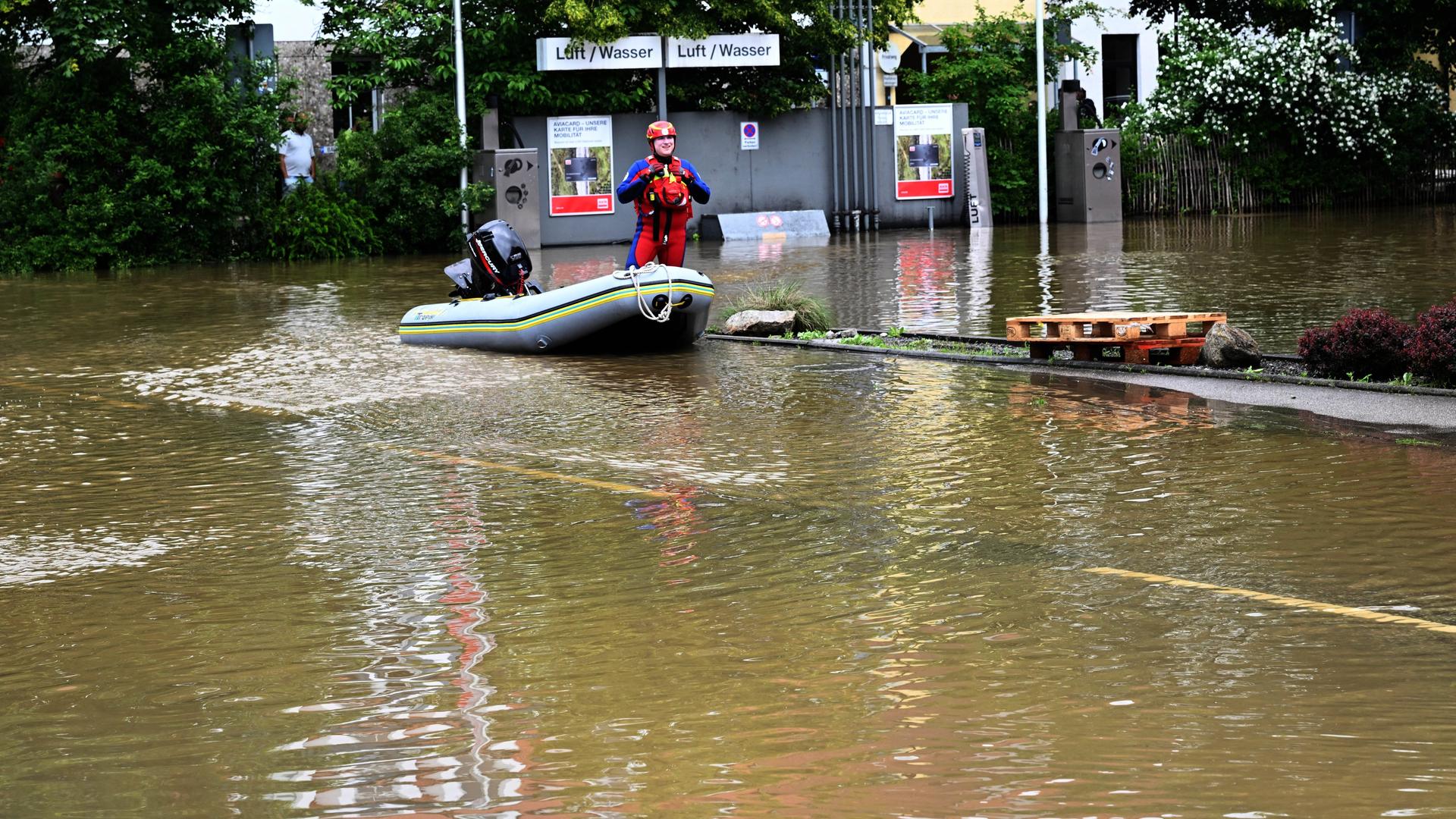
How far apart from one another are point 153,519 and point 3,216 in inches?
843

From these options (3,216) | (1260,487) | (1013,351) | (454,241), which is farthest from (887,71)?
(1260,487)

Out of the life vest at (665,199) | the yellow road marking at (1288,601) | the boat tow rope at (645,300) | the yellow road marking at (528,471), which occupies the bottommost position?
the yellow road marking at (1288,601)

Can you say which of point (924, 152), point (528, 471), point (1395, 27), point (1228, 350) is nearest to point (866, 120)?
point (924, 152)

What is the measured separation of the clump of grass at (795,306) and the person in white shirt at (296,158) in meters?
15.0

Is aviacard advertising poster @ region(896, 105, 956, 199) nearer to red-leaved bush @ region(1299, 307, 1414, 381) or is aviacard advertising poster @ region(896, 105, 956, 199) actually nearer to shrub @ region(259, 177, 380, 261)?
shrub @ region(259, 177, 380, 261)

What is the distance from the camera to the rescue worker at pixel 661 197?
16328 millimetres

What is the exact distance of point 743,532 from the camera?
7.95 m

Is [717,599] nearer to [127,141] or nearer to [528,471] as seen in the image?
[528,471]

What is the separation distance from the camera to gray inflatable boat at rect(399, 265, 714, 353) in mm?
14797

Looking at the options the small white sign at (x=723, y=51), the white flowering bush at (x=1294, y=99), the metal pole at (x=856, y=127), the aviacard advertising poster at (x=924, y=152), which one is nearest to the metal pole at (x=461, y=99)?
the small white sign at (x=723, y=51)

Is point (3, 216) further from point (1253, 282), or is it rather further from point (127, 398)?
point (1253, 282)

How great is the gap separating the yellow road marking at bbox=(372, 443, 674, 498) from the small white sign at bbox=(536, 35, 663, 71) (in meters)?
21.1

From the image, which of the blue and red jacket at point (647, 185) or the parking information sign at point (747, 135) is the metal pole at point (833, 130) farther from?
the blue and red jacket at point (647, 185)

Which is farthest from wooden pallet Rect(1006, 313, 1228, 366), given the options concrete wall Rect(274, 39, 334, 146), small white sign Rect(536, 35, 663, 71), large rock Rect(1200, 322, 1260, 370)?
concrete wall Rect(274, 39, 334, 146)
